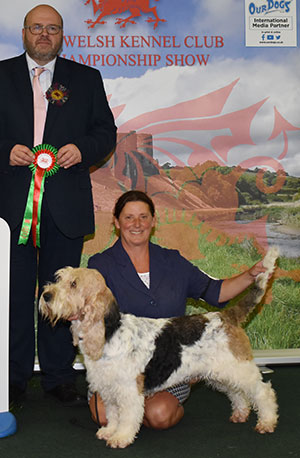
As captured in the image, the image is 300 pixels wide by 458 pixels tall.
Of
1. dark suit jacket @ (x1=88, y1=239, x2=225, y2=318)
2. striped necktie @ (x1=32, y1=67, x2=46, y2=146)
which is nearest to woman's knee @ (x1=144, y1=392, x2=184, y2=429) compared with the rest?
dark suit jacket @ (x1=88, y1=239, x2=225, y2=318)

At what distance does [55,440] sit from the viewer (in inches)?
125

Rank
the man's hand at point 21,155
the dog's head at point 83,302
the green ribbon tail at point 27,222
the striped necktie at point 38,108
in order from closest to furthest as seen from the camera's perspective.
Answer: the dog's head at point 83,302, the man's hand at point 21,155, the green ribbon tail at point 27,222, the striped necktie at point 38,108

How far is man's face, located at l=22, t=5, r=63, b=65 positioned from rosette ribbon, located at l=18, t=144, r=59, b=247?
0.66 m

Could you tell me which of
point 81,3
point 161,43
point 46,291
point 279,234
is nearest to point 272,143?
point 279,234

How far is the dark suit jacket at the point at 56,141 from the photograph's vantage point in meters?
3.73

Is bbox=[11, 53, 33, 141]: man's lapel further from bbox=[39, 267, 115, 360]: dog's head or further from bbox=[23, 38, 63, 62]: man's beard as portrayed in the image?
bbox=[39, 267, 115, 360]: dog's head

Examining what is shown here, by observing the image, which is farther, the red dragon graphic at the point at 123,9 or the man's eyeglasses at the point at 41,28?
the red dragon graphic at the point at 123,9

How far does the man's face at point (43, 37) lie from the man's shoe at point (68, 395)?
2249mm

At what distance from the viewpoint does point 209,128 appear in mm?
5027

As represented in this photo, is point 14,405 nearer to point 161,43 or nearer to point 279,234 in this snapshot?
point 279,234

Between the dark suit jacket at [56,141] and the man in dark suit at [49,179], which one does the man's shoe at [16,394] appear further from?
the dark suit jacket at [56,141]

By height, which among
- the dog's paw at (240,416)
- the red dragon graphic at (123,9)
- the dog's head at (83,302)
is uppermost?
the red dragon graphic at (123,9)

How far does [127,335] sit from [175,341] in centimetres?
27

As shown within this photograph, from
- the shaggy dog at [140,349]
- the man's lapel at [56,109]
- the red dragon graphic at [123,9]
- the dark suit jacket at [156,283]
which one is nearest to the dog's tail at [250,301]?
the shaggy dog at [140,349]
